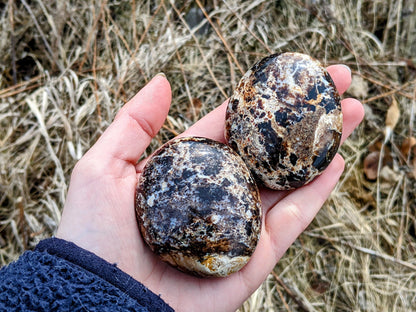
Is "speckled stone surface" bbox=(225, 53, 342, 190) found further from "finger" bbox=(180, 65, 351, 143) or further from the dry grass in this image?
the dry grass

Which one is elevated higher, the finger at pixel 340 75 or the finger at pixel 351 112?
the finger at pixel 340 75

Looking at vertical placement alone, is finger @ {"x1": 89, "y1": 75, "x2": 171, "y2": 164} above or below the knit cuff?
above

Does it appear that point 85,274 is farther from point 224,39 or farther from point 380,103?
point 380,103

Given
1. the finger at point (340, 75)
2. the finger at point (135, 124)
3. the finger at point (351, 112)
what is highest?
the finger at point (135, 124)

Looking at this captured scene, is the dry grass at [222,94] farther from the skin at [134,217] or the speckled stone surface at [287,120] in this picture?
the speckled stone surface at [287,120]

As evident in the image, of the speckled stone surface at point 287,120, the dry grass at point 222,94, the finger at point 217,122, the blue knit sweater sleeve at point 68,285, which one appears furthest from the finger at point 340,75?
the blue knit sweater sleeve at point 68,285

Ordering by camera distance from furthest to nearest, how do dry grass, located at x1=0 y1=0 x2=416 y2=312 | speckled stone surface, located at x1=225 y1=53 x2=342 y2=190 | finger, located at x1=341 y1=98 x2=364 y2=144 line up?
1. dry grass, located at x1=0 y1=0 x2=416 y2=312
2. finger, located at x1=341 y1=98 x2=364 y2=144
3. speckled stone surface, located at x1=225 y1=53 x2=342 y2=190

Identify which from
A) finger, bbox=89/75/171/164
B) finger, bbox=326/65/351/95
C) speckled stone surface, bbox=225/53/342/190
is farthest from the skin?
finger, bbox=326/65/351/95
